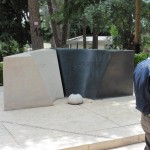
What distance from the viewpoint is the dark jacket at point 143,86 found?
3381mm

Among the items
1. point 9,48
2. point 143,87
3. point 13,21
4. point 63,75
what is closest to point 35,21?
point 13,21

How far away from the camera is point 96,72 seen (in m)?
8.41

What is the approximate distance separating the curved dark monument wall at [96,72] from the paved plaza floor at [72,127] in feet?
1.85

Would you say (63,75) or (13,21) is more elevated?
(13,21)

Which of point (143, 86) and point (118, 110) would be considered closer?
point (143, 86)

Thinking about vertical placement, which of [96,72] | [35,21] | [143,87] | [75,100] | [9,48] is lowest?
[75,100]

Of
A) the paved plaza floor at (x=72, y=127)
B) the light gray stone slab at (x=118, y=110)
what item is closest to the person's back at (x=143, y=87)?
the paved plaza floor at (x=72, y=127)

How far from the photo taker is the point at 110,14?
14.8 meters

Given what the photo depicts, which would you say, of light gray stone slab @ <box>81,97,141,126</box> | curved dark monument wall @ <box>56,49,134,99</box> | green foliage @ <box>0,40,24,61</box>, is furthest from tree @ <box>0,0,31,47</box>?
light gray stone slab @ <box>81,97,141,126</box>

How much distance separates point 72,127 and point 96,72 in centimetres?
250

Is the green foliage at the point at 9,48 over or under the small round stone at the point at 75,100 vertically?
over

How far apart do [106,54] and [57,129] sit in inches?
114

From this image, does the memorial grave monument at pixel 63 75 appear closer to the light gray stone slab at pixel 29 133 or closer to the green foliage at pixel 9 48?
the light gray stone slab at pixel 29 133

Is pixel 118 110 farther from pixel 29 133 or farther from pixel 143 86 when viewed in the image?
pixel 143 86
